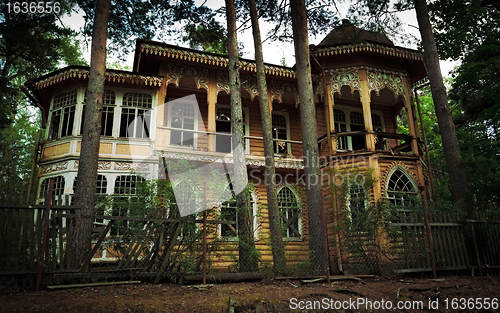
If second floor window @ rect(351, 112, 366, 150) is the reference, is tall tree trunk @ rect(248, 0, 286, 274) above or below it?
below

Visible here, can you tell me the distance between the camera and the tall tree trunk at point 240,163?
7.95m

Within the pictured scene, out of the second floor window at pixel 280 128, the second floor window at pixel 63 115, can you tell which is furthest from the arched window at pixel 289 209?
the second floor window at pixel 63 115

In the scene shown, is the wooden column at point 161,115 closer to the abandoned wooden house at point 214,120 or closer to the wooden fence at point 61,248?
the abandoned wooden house at point 214,120

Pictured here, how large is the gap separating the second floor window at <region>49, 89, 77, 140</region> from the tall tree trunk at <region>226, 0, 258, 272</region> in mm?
6883

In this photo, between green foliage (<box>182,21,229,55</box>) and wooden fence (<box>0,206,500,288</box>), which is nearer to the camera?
wooden fence (<box>0,206,500,288</box>)

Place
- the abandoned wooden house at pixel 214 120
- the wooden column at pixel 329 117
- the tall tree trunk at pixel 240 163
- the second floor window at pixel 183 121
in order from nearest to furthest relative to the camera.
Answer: the tall tree trunk at pixel 240 163 → the abandoned wooden house at pixel 214 120 → the wooden column at pixel 329 117 → the second floor window at pixel 183 121

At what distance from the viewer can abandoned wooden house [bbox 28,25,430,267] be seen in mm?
12492

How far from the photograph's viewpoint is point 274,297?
243 inches

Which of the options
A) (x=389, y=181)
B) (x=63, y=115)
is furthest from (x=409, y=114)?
(x=63, y=115)

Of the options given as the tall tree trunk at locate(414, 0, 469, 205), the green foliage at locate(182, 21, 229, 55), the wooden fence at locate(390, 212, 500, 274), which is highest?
the green foliage at locate(182, 21, 229, 55)

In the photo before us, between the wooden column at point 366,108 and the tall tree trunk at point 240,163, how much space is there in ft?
19.6

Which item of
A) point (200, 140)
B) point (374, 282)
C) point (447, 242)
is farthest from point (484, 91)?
point (200, 140)

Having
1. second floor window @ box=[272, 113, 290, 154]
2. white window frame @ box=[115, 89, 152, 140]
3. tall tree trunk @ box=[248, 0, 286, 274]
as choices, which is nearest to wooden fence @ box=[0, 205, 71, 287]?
tall tree trunk @ box=[248, 0, 286, 274]

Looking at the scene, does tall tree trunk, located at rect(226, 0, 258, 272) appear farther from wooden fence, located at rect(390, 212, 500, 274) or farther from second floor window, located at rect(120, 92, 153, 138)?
second floor window, located at rect(120, 92, 153, 138)
